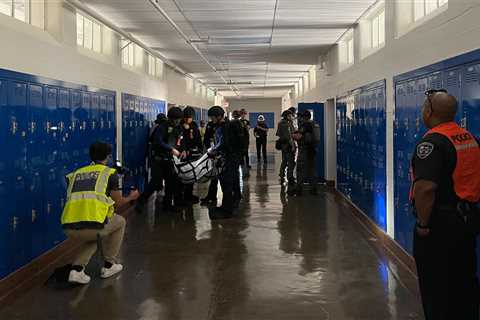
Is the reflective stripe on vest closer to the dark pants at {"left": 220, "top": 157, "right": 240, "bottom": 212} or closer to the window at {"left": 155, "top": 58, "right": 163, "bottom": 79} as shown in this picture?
the dark pants at {"left": 220, "top": 157, "right": 240, "bottom": 212}

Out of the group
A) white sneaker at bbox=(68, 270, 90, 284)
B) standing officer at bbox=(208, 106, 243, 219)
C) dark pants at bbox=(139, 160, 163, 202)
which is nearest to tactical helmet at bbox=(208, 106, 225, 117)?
standing officer at bbox=(208, 106, 243, 219)

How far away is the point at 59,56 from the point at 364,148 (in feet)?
12.4

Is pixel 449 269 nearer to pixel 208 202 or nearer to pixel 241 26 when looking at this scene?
pixel 241 26

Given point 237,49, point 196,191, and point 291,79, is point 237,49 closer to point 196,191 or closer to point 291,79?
point 196,191

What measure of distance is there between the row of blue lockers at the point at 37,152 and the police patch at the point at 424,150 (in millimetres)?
2925

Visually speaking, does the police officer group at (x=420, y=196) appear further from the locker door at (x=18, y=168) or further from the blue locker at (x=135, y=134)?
the blue locker at (x=135, y=134)

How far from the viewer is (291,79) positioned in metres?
17.7

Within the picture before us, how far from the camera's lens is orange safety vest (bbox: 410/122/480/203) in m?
2.70

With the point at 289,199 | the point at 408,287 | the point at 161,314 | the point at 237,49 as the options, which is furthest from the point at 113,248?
the point at 237,49

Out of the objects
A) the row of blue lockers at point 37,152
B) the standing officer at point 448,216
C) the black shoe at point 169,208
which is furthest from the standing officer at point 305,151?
the standing officer at point 448,216

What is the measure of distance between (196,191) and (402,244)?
5.52 metres

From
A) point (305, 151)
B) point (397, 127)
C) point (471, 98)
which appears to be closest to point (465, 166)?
point (471, 98)

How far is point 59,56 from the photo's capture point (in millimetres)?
5461

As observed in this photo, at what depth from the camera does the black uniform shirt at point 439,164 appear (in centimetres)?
267
